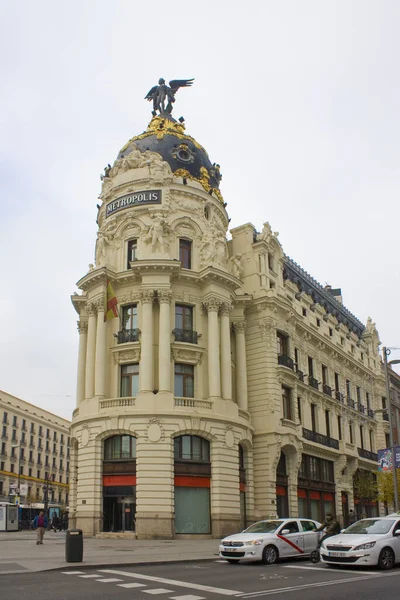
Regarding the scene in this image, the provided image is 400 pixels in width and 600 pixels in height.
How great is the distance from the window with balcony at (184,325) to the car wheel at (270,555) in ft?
70.7

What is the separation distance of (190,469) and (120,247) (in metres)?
15.7

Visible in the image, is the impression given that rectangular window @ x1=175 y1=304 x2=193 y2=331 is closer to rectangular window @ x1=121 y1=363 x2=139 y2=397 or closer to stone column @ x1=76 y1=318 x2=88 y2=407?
rectangular window @ x1=121 y1=363 x2=139 y2=397

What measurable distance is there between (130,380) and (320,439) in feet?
59.6

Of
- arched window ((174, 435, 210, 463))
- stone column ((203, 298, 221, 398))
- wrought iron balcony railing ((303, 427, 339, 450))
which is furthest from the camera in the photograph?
wrought iron balcony railing ((303, 427, 339, 450))

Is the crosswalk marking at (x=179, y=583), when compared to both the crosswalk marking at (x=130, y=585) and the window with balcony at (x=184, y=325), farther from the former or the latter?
the window with balcony at (x=184, y=325)

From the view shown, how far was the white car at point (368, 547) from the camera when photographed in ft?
55.1

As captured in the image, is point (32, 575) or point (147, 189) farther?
point (147, 189)

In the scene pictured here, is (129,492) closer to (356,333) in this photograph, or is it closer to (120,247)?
(120,247)

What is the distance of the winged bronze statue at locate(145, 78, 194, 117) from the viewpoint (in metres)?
50.8

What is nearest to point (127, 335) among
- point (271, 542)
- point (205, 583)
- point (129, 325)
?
point (129, 325)

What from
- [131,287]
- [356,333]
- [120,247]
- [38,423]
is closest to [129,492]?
[131,287]

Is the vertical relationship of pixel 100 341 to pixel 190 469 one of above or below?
above

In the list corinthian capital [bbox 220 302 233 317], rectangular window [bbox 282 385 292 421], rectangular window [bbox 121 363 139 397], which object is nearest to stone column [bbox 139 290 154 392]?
rectangular window [bbox 121 363 139 397]

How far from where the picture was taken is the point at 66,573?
669 inches
